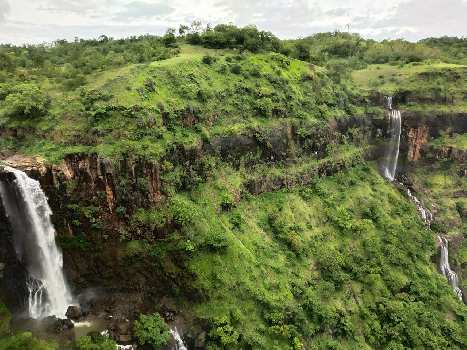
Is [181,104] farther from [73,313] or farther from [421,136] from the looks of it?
[421,136]

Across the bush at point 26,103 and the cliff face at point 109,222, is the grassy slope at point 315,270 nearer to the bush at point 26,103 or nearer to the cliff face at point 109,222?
the cliff face at point 109,222

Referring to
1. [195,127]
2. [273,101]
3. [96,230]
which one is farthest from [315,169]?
[96,230]

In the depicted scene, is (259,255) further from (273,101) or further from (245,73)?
(245,73)

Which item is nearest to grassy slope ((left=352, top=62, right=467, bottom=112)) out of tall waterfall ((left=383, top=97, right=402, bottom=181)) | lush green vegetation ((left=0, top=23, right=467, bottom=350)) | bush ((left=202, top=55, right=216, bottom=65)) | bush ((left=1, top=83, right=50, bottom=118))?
tall waterfall ((left=383, top=97, right=402, bottom=181))

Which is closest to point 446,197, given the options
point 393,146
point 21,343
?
point 393,146

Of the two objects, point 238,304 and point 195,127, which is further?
point 195,127

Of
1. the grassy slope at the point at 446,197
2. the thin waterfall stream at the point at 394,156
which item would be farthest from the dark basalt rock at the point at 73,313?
the grassy slope at the point at 446,197

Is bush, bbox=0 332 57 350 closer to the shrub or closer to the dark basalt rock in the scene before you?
the dark basalt rock
